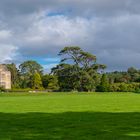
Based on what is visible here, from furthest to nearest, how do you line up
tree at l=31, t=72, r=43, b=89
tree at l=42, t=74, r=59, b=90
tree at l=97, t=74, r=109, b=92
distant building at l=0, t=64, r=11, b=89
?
distant building at l=0, t=64, r=11, b=89, tree at l=31, t=72, r=43, b=89, tree at l=42, t=74, r=59, b=90, tree at l=97, t=74, r=109, b=92

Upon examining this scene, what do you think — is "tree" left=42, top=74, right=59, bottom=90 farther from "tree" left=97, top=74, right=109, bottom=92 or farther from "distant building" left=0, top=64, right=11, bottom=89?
"distant building" left=0, top=64, right=11, bottom=89

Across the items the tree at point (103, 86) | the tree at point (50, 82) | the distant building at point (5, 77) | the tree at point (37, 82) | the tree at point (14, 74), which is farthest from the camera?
the tree at point (14, 74)

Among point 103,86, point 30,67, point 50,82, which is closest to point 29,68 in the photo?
point 30,67

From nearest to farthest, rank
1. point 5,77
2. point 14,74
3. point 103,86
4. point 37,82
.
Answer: point 103,86, point 37,82, point 5,77, point 14,74

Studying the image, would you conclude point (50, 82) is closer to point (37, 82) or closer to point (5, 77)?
point (37, 82)

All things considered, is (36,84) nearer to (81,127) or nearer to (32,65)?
(32,65)

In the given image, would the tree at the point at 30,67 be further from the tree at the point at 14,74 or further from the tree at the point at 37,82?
the tree at the point at 37,82

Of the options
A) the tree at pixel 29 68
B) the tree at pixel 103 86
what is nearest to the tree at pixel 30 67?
the tree at pixel 29 68

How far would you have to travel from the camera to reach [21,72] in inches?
6019

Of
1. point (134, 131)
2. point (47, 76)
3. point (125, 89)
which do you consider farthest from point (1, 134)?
point (47, 76)

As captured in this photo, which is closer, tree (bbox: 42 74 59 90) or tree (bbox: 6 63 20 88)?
tree (bbox: 42 74 59 90)

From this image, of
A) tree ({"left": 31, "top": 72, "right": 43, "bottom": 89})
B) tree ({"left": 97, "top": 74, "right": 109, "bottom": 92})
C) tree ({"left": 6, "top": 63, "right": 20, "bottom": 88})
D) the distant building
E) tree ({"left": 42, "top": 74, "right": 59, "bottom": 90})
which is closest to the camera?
tree ({"left": 97, "top": 74, "right": 109, "bottom": 92})

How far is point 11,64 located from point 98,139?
147297 mm

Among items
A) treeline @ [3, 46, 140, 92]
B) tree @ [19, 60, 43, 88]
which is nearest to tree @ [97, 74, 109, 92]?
treeline @ [3, 46, 140, 92]
